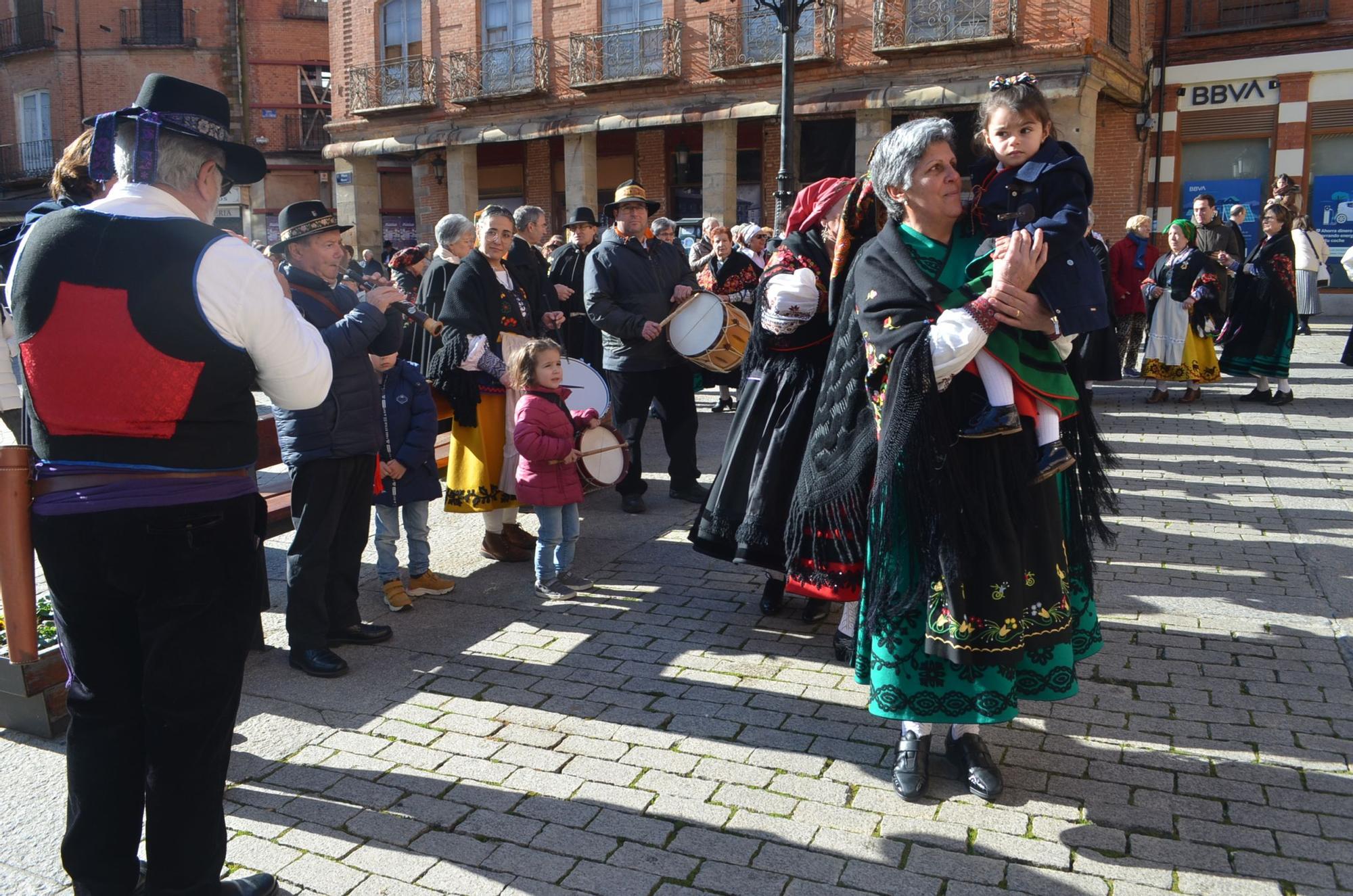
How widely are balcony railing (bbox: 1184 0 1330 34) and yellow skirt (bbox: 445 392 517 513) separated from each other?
66.8ft

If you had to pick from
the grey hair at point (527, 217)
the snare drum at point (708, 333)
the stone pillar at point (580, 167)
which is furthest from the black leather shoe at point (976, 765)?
the stone pillar at point (580, 167)

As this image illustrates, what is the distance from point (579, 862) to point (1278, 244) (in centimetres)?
1019

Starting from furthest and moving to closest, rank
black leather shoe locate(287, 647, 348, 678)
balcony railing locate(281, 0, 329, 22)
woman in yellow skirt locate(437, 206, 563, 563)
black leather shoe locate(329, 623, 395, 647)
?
balcony railing locate(281, 0, 329, 22) → woman in yellow skirt locate(437, 206, 563, 563) → black leather shoe locate(329, 623, 395, 647) → black leather shoe locate(287, 647, 348, 678)

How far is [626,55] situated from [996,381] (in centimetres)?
2280

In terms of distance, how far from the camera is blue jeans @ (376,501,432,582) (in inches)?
215

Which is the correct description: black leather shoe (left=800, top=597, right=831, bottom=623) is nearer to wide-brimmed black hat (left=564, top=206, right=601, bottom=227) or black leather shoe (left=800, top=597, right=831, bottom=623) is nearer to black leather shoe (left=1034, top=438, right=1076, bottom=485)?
black leather shoe (left=1034, top=438, right=1076, bottom=485)

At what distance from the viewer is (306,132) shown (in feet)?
115

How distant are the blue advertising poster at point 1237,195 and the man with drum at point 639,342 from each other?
56.1 feet

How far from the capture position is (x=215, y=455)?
110 inches

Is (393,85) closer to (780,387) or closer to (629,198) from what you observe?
(629,198)

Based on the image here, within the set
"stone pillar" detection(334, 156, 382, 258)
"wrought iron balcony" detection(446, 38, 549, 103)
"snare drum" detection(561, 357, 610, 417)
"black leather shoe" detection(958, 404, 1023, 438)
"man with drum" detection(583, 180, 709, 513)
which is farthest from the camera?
"stone pillar" detection(334, 156, 382, 258)

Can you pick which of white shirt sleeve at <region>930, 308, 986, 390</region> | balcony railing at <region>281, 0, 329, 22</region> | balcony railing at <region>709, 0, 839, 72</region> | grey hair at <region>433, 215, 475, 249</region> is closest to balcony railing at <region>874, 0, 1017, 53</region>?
balcony railing at <region>709, 0, 839, 72</region>

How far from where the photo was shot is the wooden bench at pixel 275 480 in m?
5.48

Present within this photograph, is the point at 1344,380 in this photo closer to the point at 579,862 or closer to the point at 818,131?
the point at 579,862
